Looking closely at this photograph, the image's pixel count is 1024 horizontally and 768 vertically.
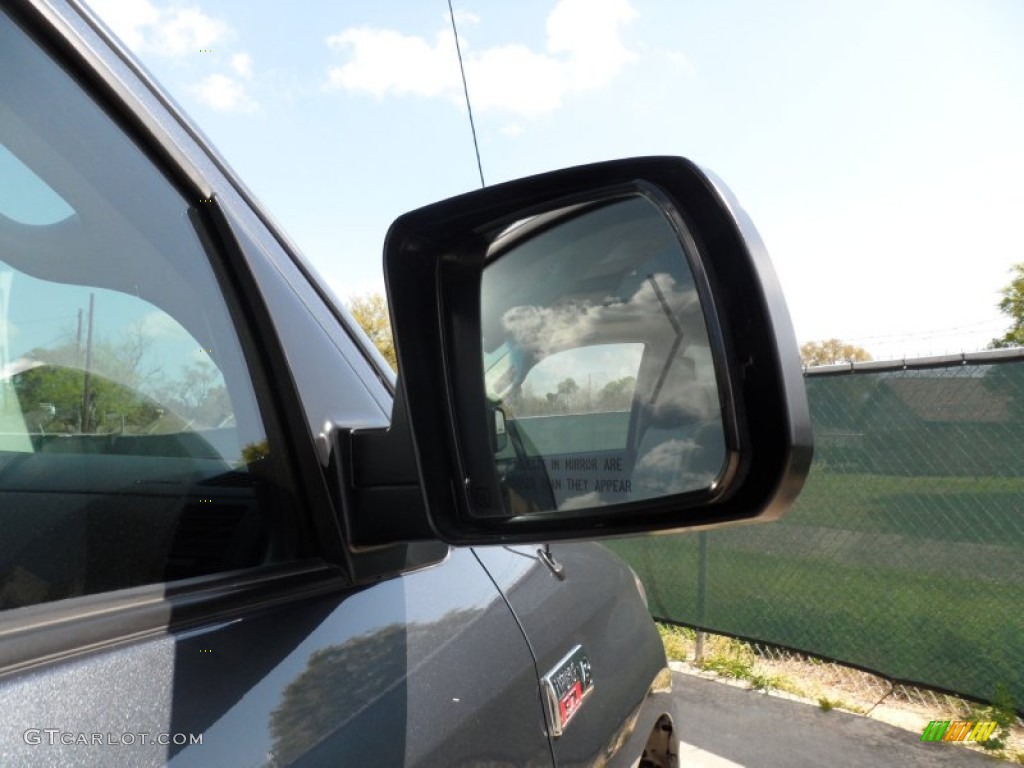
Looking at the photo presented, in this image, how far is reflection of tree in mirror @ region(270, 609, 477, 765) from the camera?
0.95 metres

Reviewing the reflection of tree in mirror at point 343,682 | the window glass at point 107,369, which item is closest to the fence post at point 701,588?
the reflection of tree in mirror at point 343,682

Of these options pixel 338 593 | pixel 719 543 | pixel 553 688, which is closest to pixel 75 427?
pixel 338 593

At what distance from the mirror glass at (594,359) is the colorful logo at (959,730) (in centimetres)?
418

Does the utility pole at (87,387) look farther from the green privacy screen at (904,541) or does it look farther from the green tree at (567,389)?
the green privacy screen at (904,541)

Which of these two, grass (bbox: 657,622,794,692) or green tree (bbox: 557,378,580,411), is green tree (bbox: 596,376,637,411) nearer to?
green tree (bbox: 557,378,580,411)

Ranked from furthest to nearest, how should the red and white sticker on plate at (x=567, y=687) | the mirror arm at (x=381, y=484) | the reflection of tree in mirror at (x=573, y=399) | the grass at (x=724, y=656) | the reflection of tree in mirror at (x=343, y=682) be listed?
the grass at (x=724, y=656), the red and white sticker on plate at (x=567, y=687), the reflection of tree in mirror at (x=573, y=399), the mirror arm at (x=381, y=484), the reflection of tree in mirror at (x=343, y=682)

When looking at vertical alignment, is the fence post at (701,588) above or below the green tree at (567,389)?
below

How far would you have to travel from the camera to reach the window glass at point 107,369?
1036 mm

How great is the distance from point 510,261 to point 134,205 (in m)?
0.56

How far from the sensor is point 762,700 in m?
5.18

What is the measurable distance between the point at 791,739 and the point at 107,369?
445 centimetres

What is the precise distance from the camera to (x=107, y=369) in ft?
3.76

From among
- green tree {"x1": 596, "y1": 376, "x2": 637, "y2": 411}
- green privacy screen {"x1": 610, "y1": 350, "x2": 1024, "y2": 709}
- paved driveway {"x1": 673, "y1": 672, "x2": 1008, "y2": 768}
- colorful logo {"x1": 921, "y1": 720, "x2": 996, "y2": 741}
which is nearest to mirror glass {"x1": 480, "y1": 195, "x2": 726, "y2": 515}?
green tree {"x1": 596, "y1": 376, "x2": 637, "y2": 411}

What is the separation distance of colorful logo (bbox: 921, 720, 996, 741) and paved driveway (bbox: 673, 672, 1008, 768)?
62mm
